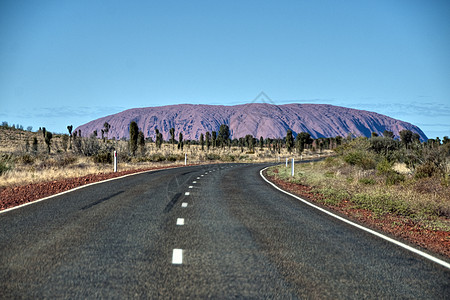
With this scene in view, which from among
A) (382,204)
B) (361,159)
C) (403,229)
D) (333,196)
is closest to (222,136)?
(361,159)

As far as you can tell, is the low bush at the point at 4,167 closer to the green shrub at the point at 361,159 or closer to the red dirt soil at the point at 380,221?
the red dirt soil at the point at 380,221

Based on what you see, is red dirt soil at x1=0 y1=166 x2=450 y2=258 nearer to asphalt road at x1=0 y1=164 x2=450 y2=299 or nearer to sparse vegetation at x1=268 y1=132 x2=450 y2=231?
sparse vegetation at x1=268 y1=132 x2=450 y2=231

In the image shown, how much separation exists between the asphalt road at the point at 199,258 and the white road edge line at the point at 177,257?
13 millimetres

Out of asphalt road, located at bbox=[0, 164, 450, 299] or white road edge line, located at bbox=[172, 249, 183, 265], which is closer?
asphalt road, located at bbox=[0, 164, 450, 299]

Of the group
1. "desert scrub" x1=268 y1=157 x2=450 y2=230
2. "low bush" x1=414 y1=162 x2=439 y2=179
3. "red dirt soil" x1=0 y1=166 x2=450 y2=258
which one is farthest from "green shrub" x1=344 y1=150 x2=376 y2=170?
"red dirt soil" x1=0 y1=166 x2=450 y2=258

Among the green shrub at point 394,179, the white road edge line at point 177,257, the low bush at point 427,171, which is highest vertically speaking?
the low bush at point 427,171

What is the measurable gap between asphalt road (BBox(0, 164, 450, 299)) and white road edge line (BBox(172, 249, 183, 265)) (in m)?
0.01

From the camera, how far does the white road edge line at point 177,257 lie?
4480 mm

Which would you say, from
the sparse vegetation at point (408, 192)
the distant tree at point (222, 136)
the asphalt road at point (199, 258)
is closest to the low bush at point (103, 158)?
the sparse vegetation at point (408, 192)

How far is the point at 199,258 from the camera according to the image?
4.71 metres

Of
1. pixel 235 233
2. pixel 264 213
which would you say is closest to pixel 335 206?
pixel 264 213

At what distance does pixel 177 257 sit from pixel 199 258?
29cm

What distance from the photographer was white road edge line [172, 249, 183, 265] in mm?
4480

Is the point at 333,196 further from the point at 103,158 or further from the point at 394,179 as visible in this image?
the point at 103,158
